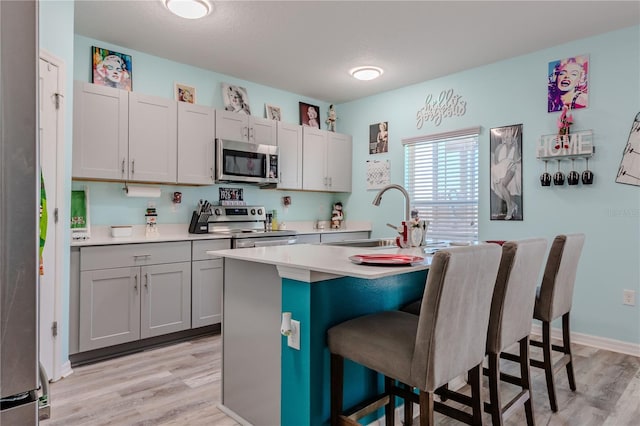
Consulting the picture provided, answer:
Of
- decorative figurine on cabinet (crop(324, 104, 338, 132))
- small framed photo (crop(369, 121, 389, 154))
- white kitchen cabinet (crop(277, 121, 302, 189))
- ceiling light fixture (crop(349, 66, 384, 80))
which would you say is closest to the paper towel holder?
white kitchen cabinet (crop(277, 121, 302, 189))

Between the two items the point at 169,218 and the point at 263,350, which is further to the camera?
the point at 169,218

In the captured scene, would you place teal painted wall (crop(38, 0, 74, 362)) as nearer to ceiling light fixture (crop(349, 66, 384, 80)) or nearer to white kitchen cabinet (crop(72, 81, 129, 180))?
white kitchen cabinet (crop(72, 81, 129, 180))

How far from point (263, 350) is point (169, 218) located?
2.36 metres

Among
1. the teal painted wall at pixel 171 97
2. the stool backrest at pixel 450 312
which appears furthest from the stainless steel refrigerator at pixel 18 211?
the teal painted wall at pixel 171 97

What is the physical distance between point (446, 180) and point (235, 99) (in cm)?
244

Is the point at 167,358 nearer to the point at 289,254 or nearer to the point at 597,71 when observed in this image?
the point at 289,254

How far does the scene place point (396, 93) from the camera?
470 cm

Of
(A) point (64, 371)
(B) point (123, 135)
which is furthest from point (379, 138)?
(A) point (64, 371)

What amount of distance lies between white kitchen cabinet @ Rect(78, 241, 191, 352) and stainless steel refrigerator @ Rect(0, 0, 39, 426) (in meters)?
2.52

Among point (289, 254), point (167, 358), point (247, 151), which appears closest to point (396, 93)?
point (247, 151)

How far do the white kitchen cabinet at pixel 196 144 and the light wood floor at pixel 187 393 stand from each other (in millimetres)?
1584

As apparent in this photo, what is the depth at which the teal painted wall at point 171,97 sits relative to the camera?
Answer: 134 inches

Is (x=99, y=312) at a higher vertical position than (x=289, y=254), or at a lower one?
lower

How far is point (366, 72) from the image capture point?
13.2 ft
